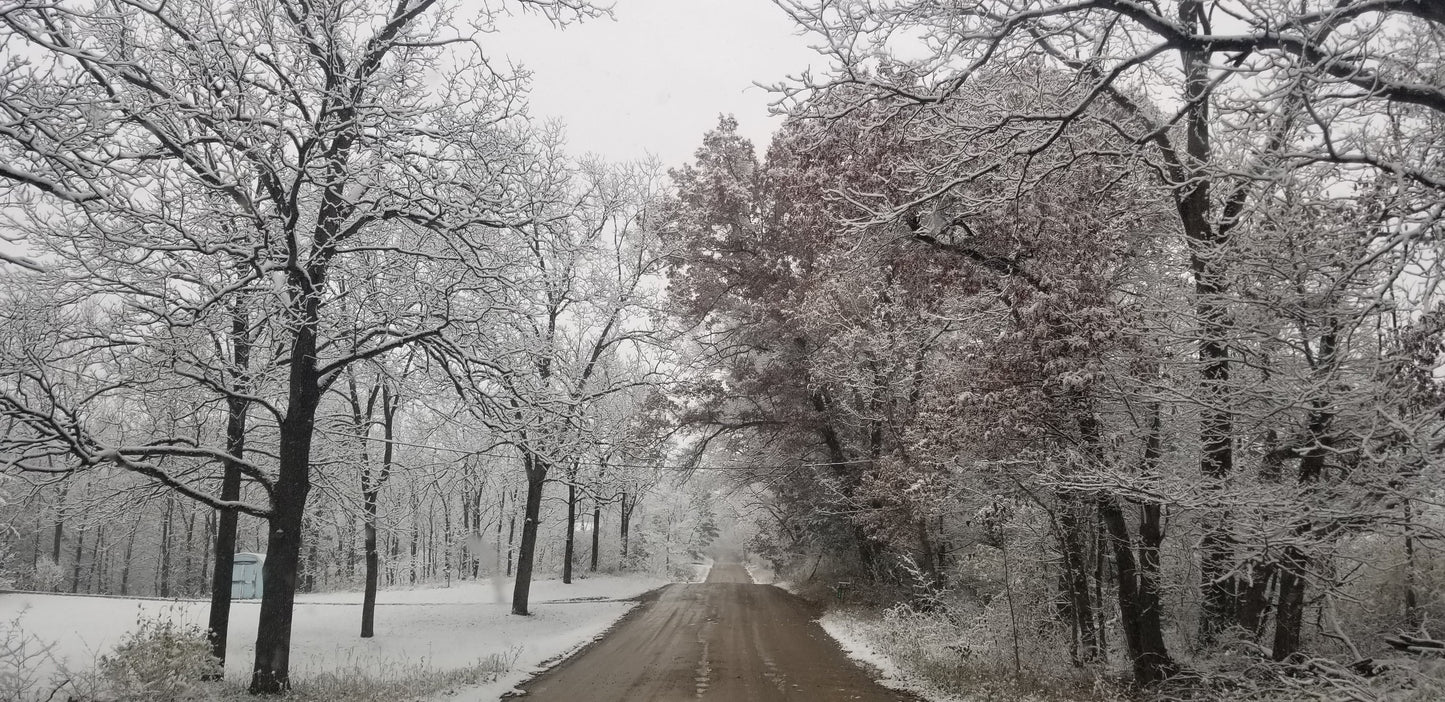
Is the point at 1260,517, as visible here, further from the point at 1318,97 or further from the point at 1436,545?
the point at 1318,97

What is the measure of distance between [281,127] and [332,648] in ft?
38.6

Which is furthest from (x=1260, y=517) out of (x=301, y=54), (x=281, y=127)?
(x=301, y=54)

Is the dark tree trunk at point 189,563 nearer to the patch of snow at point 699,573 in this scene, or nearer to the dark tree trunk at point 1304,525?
the patch of snow at point 699,573

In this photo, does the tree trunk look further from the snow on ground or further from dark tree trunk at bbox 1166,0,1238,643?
the snow on ground

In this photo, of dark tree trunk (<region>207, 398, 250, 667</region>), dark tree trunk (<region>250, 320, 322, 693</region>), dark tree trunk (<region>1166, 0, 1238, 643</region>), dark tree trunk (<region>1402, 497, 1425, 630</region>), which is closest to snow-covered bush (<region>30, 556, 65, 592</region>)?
dark tree trunk (<region>207, 398, 250, 667</region>)

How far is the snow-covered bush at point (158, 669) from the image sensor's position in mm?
7066

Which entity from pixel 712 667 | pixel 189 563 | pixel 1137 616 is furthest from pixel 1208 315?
pixel 189 563

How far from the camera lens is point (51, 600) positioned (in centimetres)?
1872

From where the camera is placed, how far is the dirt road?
952 cm

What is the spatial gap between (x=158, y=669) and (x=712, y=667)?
748 centimetres

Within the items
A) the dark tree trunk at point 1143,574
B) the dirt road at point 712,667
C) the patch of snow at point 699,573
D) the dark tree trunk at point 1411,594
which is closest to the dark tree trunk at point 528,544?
the dirt road at point 712,667

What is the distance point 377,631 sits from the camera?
56.0ft

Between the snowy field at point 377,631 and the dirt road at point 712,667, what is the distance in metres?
0.87

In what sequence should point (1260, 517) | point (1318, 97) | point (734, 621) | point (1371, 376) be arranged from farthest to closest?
point (734, 621) < point (1260, 517) < point (1371, 376) < point (1318, 97)
